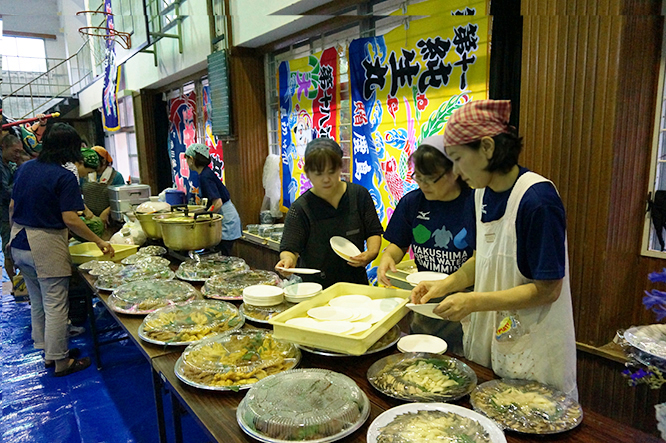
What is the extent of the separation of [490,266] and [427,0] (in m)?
2.21

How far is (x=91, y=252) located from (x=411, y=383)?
2.71m

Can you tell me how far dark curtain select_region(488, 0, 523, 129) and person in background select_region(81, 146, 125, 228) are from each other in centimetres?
349

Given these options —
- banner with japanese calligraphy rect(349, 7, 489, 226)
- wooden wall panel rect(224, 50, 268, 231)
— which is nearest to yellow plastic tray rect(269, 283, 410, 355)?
banner with japanese calligraphy rect(349, 7, 489, 226)

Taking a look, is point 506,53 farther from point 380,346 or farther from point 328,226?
point 380,346

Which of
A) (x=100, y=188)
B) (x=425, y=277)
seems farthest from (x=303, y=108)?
(x=425, y=277)

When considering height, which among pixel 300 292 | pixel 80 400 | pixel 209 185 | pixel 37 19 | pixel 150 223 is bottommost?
pixel 80 400

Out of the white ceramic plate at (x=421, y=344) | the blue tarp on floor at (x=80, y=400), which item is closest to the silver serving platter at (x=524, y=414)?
the white ceramic plate at (x=421, y=344)

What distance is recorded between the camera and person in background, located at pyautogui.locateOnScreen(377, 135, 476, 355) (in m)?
1.66

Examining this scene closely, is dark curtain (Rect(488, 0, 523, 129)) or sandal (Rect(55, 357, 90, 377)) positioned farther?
sandal (Rect(55, 357, 90, 377))

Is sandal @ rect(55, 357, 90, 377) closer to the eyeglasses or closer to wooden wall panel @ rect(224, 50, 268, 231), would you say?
wooden wall panel @ rect(224, 50, 268, 231)

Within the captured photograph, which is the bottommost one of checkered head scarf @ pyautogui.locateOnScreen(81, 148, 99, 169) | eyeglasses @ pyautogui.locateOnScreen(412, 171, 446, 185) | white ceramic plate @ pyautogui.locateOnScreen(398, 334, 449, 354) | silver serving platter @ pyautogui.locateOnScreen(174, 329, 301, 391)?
silver serving platter @ pyautogui.locateOnScreen(174, 329, 301, 391)

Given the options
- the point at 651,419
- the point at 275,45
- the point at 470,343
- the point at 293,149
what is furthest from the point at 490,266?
the point at 275,45

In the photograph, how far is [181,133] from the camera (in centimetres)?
663

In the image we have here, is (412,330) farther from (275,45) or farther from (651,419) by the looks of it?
(275,45)
